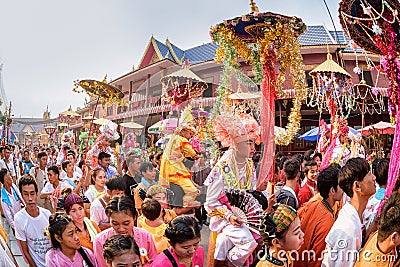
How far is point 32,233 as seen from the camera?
3688mm

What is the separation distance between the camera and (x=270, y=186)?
170 inches

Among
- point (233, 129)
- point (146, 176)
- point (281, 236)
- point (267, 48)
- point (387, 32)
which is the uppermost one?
point (267, 48)

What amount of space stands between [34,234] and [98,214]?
0.69m

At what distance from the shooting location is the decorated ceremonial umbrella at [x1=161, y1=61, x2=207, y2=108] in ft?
12.6


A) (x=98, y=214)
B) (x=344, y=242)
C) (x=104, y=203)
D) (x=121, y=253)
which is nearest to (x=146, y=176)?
(x=104, y=203)

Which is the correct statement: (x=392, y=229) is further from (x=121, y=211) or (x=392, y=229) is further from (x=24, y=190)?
(x=24, y=190)

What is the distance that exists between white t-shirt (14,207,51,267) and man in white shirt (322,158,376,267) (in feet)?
8.44

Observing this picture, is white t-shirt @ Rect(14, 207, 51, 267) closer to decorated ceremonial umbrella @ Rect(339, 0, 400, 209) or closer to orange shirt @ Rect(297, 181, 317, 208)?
orange shirt @ Rect(297, 181, 317, 208)

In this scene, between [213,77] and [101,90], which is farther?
[101,90]

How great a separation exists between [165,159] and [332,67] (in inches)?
258

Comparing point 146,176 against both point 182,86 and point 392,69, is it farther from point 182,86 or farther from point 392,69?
point 392,69

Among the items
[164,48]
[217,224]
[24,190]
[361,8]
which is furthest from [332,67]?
[164,48]

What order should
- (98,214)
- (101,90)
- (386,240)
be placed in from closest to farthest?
(386,240) → (98,214) → (101,90)

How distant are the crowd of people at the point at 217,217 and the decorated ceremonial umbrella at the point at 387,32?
47 centimetres
